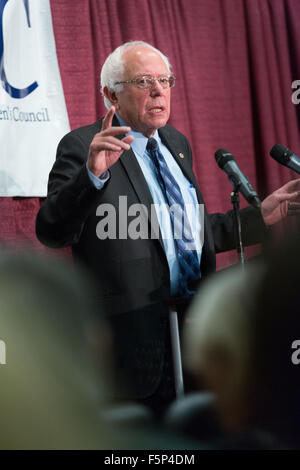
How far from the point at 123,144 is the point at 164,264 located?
47 cm

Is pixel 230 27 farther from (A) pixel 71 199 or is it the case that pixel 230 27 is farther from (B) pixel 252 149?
(A) pixel 71 199

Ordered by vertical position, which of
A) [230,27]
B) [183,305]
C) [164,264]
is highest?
[230,27]

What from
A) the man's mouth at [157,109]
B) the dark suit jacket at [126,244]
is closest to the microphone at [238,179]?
the dark suit jacket at [126,244]

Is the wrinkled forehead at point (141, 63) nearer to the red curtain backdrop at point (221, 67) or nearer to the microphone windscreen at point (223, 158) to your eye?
the microphone windscreen at point (223, 158)

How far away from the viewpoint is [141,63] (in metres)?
1.97

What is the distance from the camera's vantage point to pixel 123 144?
4.25 feet

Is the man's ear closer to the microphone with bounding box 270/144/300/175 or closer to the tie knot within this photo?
the tie knot

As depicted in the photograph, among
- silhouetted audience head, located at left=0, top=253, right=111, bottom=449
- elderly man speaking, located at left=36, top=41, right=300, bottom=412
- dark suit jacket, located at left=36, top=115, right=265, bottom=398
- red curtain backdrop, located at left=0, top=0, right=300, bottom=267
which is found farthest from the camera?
red curtain backdrop, located at left=0, top=0, right=300, bottom=267

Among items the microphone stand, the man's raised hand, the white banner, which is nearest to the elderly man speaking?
the man's raised hand

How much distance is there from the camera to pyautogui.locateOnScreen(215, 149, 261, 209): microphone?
4.80 ft

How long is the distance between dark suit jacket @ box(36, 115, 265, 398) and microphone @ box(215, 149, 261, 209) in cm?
11

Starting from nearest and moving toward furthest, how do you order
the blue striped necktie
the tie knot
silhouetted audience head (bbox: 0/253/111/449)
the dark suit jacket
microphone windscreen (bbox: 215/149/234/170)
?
silhouetted audience head (bbox: 0/253/111/449) < the dark suit jacket < microphone windscreen (bbox: 215/149/234/170) < the blue striped necktie < the tie knot

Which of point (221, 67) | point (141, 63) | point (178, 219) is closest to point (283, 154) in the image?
point (178, 219)

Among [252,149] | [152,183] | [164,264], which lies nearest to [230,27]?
[252,149]
